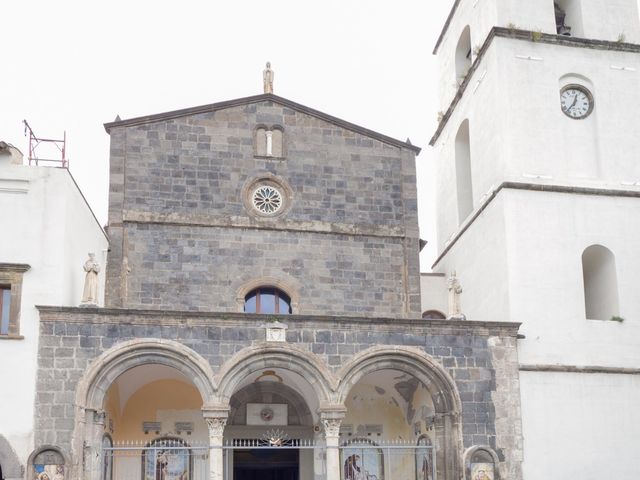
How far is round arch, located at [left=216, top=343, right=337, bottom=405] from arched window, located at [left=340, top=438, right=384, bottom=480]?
3247 mm

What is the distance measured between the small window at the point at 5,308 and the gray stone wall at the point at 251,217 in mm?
3308

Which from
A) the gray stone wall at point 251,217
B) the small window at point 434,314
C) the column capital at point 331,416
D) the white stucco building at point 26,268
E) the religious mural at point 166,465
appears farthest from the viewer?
the small window at point 434,314

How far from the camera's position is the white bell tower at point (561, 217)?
74.1 feet

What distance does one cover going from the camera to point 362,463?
2444cm

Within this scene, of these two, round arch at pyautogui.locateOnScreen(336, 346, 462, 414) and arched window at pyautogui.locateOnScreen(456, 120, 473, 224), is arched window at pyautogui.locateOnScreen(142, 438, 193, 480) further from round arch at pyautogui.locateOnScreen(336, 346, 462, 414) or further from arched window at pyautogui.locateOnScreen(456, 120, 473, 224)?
arched window at pyautogui.locateOnScreen(456, 120, 473, 224)

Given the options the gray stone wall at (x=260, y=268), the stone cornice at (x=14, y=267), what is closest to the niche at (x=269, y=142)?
the gray stone wall at (x=260, y=268)

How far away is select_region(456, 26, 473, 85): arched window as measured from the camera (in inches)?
1133

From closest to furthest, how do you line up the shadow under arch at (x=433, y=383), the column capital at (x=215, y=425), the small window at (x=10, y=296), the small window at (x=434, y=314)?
the small window at (x=10, y=296)
the column capital at (x=215, y=425)
the shadow under arch at (x=433, y=383)
the small window at (x=434, y=314)

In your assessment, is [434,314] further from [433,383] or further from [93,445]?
[93,445]

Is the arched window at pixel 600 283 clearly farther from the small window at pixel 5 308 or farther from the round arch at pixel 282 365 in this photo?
the small window at pixel 5 308

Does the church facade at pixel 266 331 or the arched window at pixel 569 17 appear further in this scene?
the arched window at pixel 569 17

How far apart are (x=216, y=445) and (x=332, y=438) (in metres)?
2.50

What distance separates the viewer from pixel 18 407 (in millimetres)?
20266

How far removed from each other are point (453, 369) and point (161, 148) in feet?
30.5
